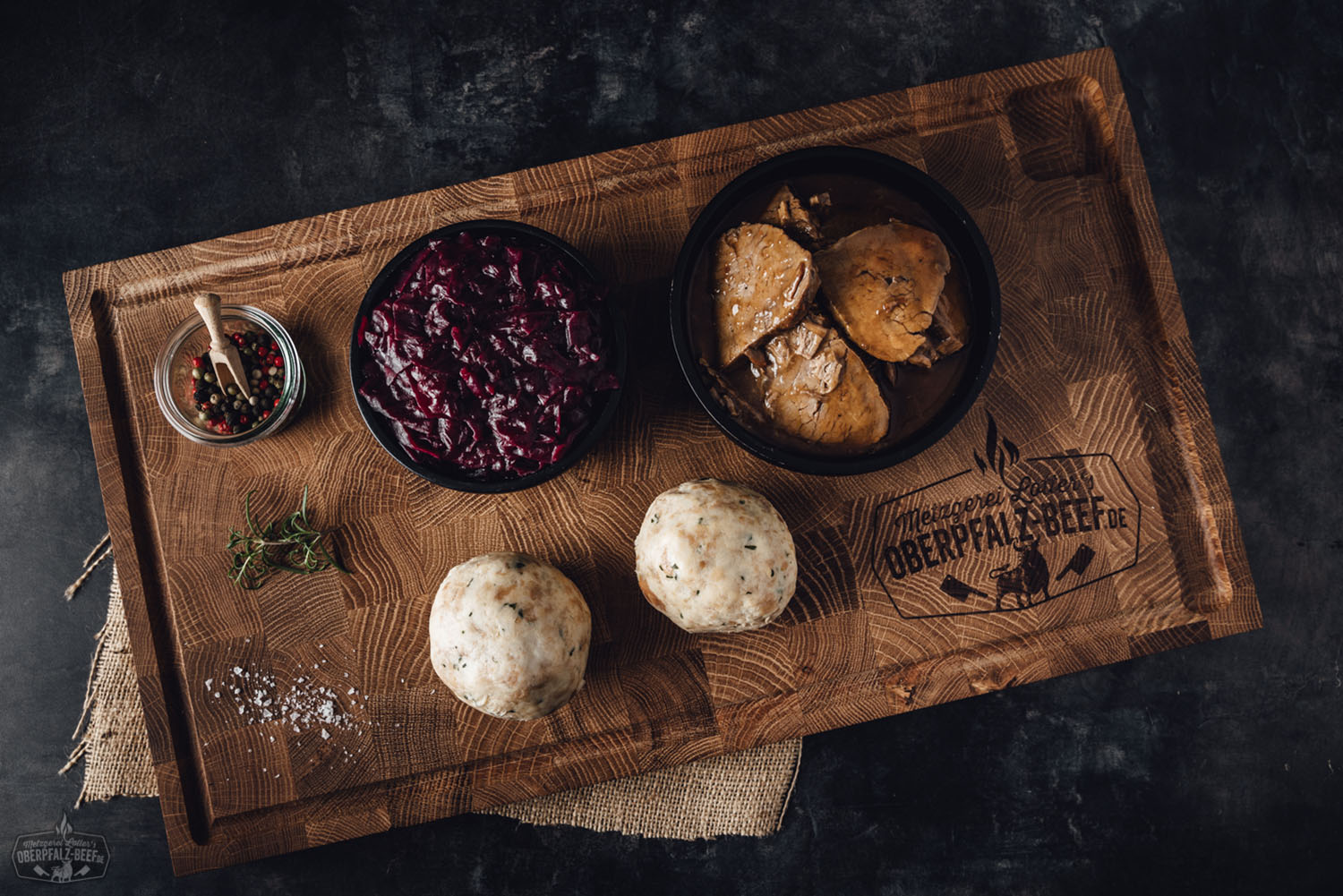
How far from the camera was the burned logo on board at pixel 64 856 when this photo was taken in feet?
12.8

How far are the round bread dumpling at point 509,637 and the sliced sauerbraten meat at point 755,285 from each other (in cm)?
119

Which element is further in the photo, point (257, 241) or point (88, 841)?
point (88, 841)

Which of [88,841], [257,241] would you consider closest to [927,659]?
[257,241]

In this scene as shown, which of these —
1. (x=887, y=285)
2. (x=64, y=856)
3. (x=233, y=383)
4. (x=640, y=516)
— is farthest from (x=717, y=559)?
(x=64, y=856)

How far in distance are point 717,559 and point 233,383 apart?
229 centimetres

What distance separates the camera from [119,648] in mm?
3889

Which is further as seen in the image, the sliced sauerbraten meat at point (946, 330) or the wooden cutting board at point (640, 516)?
the wooden cutting board at point (640, 516)

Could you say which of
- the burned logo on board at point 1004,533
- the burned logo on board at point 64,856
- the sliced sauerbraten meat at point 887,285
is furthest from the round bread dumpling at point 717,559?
the burned logo on board at point 64,856

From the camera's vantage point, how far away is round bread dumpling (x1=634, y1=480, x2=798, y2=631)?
294 centimetres

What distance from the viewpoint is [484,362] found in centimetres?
291

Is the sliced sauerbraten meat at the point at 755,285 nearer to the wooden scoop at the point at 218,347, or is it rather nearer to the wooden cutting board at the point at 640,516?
the wooden cutting board at the point at 640,516

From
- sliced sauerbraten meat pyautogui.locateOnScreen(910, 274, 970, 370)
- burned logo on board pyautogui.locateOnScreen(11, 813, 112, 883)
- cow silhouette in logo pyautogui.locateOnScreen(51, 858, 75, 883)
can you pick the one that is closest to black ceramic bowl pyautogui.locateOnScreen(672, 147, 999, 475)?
sliced sauerbraten meat pyautogui.locateOnScreen(910, 274, 970, 370)

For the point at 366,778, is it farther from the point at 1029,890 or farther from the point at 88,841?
the point at 1029,890

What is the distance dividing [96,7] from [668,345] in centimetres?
376
